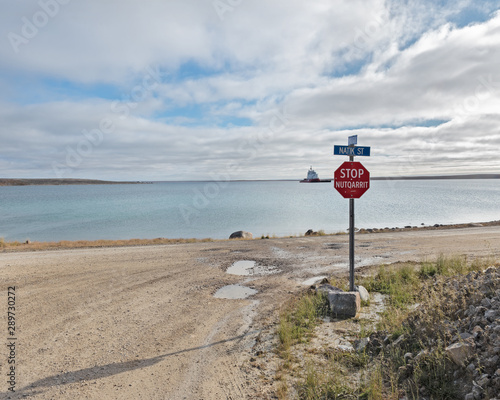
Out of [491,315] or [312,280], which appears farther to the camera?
[312,280]

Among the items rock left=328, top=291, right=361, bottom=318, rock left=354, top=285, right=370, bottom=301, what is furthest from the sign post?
rock left=354, top=285, right=370, bottom=301

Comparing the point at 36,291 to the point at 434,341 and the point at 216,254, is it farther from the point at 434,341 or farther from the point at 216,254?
the point at 434,341

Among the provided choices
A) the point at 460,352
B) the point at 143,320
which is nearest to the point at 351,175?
the point at 460,352

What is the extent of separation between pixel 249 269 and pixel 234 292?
9.39ft

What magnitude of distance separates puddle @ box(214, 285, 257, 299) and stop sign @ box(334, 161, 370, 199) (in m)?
4.05

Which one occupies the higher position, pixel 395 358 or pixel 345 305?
pixel 345 305

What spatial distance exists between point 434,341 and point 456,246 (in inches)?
510

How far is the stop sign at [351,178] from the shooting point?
6.93 m

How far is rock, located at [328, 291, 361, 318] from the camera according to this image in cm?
682

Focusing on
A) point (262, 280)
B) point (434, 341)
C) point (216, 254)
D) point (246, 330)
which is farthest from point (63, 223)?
point (434, 341)

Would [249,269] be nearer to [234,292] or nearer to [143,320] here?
[234,292]

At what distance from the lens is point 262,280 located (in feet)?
33.6

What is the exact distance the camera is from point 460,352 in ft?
13.1

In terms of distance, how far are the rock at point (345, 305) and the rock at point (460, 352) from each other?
9.05 ft
